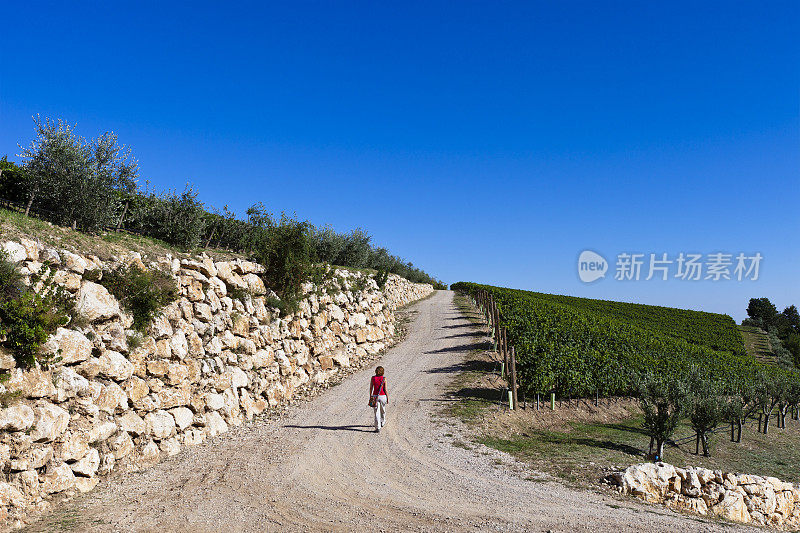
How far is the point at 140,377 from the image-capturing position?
1194cm

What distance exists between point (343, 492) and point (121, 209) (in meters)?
18.0

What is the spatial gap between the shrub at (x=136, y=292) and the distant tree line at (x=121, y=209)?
4.55m

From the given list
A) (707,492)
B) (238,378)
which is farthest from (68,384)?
(707,492)

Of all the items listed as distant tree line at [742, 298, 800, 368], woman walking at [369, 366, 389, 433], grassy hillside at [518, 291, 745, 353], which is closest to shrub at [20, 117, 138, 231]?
woman walking at [369, 366, 389, 433]

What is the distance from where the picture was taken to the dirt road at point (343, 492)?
26.3 feet


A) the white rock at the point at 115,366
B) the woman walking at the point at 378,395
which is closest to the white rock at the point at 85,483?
the white rock at the point at 115,366

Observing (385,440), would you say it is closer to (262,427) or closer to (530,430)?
(262,427)

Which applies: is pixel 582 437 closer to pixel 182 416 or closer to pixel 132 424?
pixel 182 416

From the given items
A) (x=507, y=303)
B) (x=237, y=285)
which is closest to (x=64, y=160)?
(x=237, y=285)

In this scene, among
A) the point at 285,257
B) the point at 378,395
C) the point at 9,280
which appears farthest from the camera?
the point at 285,257

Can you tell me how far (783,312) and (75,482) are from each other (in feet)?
437

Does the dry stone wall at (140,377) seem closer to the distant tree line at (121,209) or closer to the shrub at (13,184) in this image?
the distant tree line at (121,209)

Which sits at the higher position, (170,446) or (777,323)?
(777,323)

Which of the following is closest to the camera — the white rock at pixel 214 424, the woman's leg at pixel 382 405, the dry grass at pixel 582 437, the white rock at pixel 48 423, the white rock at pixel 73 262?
the white rock at pixel 48 423
